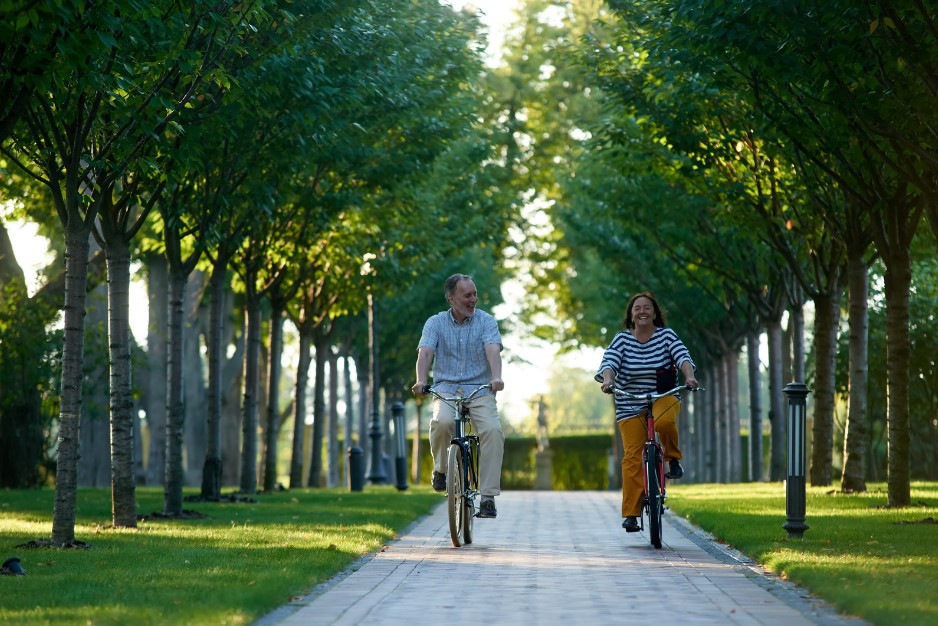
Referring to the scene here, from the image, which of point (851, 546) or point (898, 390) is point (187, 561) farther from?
point (898, 390)

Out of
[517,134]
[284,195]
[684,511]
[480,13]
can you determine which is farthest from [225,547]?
[517,134]

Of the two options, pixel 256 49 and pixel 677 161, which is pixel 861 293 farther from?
pixel 256 49

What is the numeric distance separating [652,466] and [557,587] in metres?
2.79

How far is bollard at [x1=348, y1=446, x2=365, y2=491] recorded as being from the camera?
2634 cm

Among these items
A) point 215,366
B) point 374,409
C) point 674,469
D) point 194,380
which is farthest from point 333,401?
point 674,469

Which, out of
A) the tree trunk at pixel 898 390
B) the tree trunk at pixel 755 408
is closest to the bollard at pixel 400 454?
the tree trunk at pixel 755 408

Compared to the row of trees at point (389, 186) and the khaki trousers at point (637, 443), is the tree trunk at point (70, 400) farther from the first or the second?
the khaki trousers at point (637, 443)

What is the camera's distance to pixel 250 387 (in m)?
23.4

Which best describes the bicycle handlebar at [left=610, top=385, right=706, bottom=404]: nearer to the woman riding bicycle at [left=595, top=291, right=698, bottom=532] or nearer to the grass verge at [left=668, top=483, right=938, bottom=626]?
the woman riding bicycle at [left=595, top=291, right=698, bottom=532]

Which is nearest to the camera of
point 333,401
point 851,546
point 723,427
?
point 851,546

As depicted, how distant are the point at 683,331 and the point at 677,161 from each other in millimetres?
16627

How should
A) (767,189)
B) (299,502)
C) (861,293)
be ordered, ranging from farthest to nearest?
(767,189) → (299,502) → (861,293)

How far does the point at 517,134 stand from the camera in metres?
47.4

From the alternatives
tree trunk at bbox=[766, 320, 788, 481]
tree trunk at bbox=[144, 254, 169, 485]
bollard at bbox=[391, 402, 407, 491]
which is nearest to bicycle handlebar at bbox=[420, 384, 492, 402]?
bollard at bbox=[391, 402, 407, 491]
